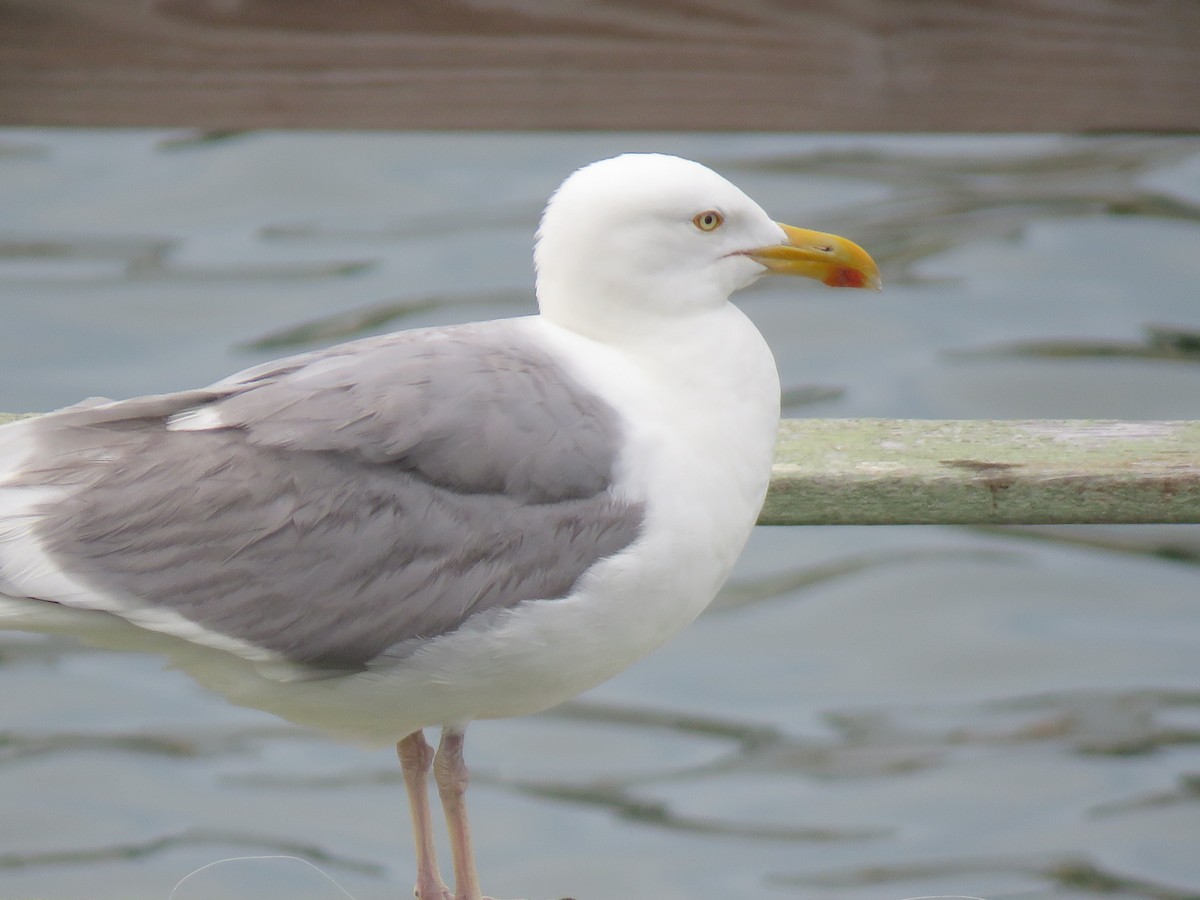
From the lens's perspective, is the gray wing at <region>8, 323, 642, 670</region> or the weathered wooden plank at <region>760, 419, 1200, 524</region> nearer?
the gray wing at <region>8, 323, 642, 670</region>

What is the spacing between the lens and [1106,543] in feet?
15.9

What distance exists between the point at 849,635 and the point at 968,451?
2.63 m

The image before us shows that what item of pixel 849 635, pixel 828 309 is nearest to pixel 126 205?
pixel 828 309

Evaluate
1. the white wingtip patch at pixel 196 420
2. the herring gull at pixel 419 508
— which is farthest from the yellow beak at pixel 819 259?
the white wingtip patch at pixel 196 420

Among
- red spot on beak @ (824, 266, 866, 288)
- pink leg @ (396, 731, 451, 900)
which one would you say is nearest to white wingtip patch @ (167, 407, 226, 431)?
pink leg @ (396, 731, 451, 900)

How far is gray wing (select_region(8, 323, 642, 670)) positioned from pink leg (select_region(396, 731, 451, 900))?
36cm

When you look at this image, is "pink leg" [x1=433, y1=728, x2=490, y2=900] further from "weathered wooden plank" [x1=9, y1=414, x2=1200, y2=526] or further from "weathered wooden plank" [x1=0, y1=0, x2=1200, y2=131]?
"weathered wooden plank" [x1=0, y1=0, x2=1200, y2=131]

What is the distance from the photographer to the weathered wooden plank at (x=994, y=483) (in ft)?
6.30

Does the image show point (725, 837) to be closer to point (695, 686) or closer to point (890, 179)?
point (695, 686)

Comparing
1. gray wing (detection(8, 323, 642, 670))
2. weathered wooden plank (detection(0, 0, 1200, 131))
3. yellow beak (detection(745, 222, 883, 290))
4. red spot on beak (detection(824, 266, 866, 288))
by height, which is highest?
weathered wooden plank (detection(0, 0, 1200, 131))

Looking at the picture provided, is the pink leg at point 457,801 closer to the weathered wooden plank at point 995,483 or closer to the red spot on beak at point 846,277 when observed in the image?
the weathered wooden plank at point 995,483

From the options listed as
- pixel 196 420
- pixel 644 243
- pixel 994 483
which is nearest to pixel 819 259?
pixel 644 243

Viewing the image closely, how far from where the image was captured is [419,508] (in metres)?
1.63

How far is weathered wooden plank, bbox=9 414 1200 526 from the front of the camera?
1.92m
